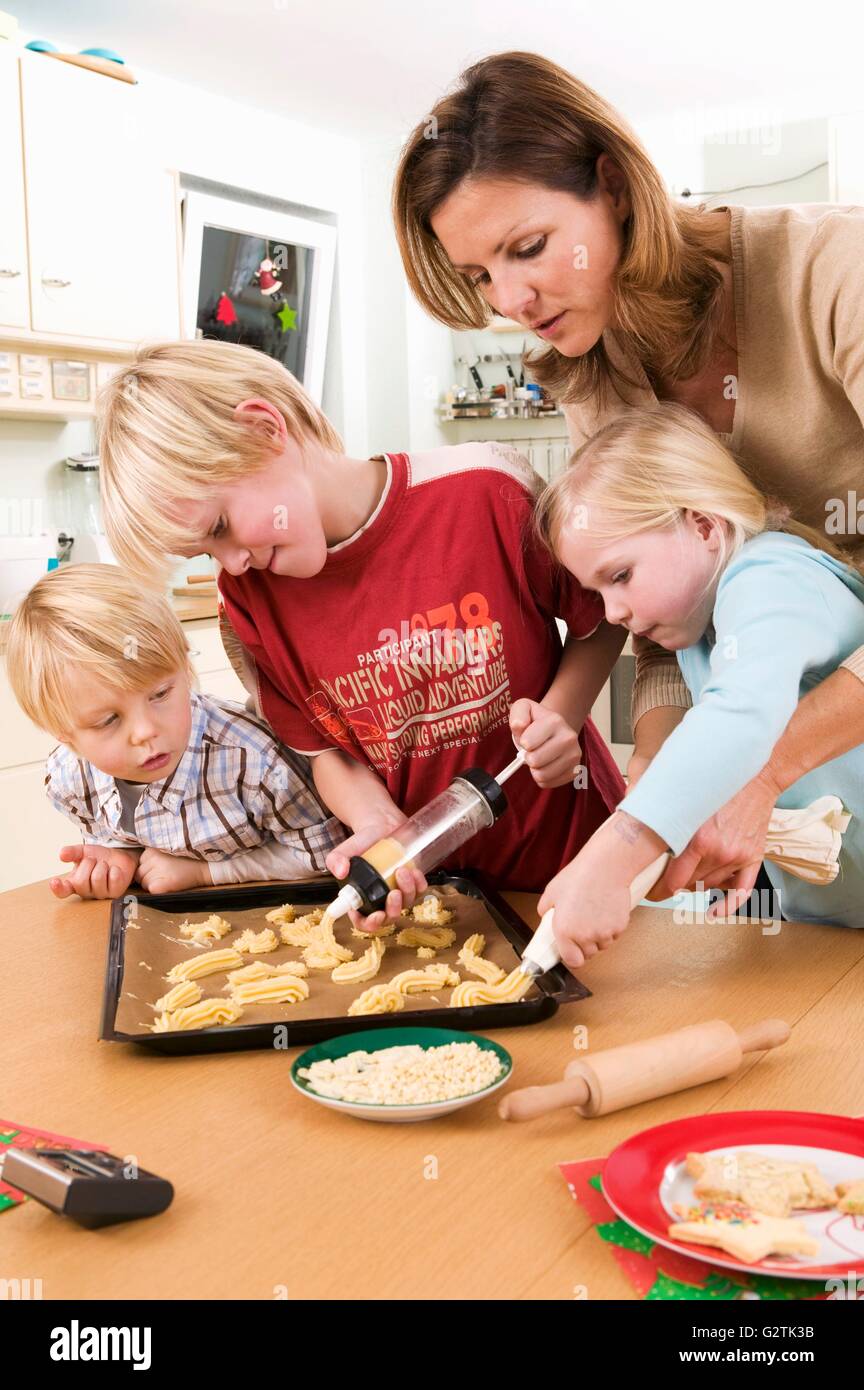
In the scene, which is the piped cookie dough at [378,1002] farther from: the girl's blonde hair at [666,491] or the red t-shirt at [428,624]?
the girl's blonde hair at [666,491]

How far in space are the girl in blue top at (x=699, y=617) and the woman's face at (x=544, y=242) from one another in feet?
0.56

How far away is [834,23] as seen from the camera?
4.17 metres

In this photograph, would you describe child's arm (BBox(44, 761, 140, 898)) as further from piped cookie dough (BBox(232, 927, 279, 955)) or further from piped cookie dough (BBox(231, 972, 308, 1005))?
piped cookie dough (BBox(231, 972, 308, 1005))

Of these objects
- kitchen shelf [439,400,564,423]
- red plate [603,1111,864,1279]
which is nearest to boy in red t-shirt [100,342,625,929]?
red plate [603,1111,864,1279]

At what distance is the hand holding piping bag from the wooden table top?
0.09 metres

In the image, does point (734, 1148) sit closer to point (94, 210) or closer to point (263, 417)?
point (263, 417)

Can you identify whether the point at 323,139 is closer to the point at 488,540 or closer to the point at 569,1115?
the point at 488,540

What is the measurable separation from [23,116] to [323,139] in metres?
2.17

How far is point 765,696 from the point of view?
1102mm

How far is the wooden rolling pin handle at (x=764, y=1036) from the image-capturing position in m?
0.98

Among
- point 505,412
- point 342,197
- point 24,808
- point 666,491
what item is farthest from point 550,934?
point 342,197

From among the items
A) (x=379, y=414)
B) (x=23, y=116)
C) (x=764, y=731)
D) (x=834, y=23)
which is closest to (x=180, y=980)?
(x=764, y=731)

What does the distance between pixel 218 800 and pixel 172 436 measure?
1.73ft

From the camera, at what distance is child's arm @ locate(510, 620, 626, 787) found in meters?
1.35
